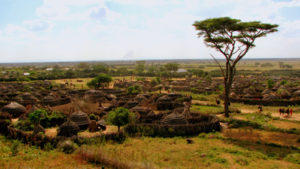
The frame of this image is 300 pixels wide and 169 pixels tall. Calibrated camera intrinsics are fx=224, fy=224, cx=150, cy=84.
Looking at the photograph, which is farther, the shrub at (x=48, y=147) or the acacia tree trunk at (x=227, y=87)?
the acacia tree trunk at (x=227, y=87)

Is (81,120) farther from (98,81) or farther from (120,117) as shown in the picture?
(98,81)

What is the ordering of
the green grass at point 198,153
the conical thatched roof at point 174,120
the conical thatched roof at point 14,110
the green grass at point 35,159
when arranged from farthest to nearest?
the conical thatched roof at point 14,110, the conical thatched roof at point 174,120, the green grass at point 198,153, the green grass at point 35,159

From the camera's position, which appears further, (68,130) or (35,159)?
(68,130)

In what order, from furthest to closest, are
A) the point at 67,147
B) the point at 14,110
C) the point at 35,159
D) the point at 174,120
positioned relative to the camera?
the point at 14,110 → the point at 174,120 → the point at 67,147 → the point at 35,159

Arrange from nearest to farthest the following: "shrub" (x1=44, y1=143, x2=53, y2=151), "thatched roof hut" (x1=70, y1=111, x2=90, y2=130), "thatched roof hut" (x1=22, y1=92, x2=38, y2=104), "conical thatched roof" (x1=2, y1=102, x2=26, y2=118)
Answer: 1. "shrub" (x1=44, y1=143, x2=53, y2=151)
2. "thatched roof hut" (x1=70, y1=111, x2=90, y2=130)
3. "conical thatched roof" (x1=2, y1=102, x2=26, y2=118)
4. "thatched roof hut" (x1=22, y1=92, x2=38, y2=104)

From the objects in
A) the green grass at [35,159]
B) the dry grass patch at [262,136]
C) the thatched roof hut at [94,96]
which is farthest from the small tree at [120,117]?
the thatched roof hut at [94,96]

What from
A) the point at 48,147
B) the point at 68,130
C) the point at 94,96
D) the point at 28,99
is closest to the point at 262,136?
the point at 68,130

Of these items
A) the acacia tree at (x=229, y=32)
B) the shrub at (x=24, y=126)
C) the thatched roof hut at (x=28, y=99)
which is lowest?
the shrub at (x=24, y=126)

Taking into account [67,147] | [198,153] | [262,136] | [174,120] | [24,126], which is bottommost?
[262,136]

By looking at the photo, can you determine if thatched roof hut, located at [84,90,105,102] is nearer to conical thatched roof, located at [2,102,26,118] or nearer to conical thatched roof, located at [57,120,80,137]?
conical thatched roof, located at [2,102,26,118]

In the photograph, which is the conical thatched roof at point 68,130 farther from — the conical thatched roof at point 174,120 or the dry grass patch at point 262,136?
the dry grass patch at point 262,136

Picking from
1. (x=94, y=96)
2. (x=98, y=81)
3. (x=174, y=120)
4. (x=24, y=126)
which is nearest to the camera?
(x=174, y=120)

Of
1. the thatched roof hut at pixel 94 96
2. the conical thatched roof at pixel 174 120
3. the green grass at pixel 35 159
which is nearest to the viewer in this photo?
the green grass at pixel 35 159

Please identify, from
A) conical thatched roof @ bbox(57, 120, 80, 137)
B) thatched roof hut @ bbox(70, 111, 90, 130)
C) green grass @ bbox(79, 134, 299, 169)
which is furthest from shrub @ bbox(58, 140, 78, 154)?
thatched roof hut @ bbox(70, 111, 90, 130)
